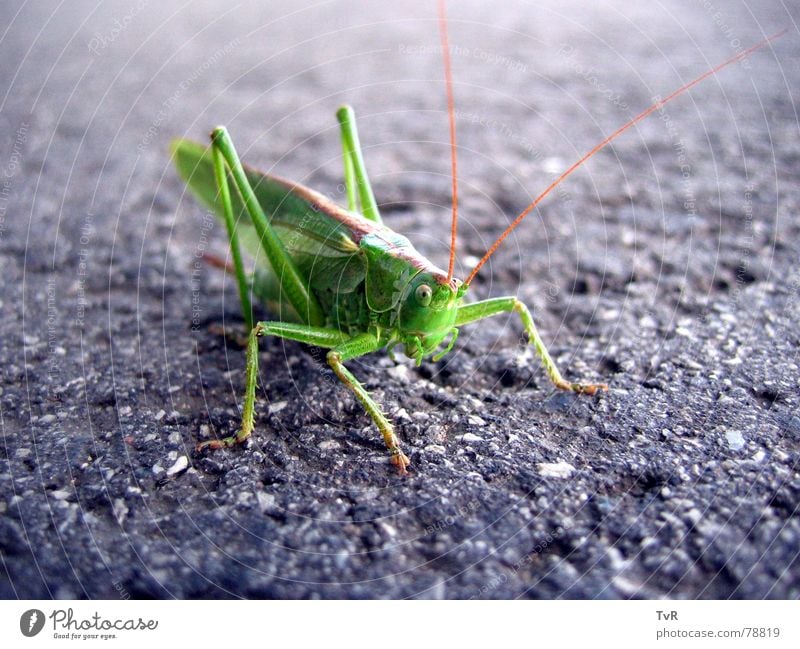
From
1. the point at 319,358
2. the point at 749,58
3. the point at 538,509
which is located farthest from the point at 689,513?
the point at 749,58

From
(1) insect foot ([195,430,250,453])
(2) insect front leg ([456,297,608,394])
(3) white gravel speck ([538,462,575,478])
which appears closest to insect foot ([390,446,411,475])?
(3) white gravel speck ([538,462,575,478])

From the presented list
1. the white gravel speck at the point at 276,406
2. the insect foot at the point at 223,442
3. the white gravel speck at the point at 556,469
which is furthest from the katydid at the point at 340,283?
the white gravel speck at the point at 556,469

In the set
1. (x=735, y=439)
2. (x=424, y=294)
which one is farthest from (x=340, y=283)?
(x=735, y=439)

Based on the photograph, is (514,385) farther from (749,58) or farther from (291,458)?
(749,58)

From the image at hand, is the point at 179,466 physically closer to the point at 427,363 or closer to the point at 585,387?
the point at 427,363

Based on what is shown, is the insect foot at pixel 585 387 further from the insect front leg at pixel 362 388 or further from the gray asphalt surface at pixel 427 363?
the insect front leg at pixel 362 388
